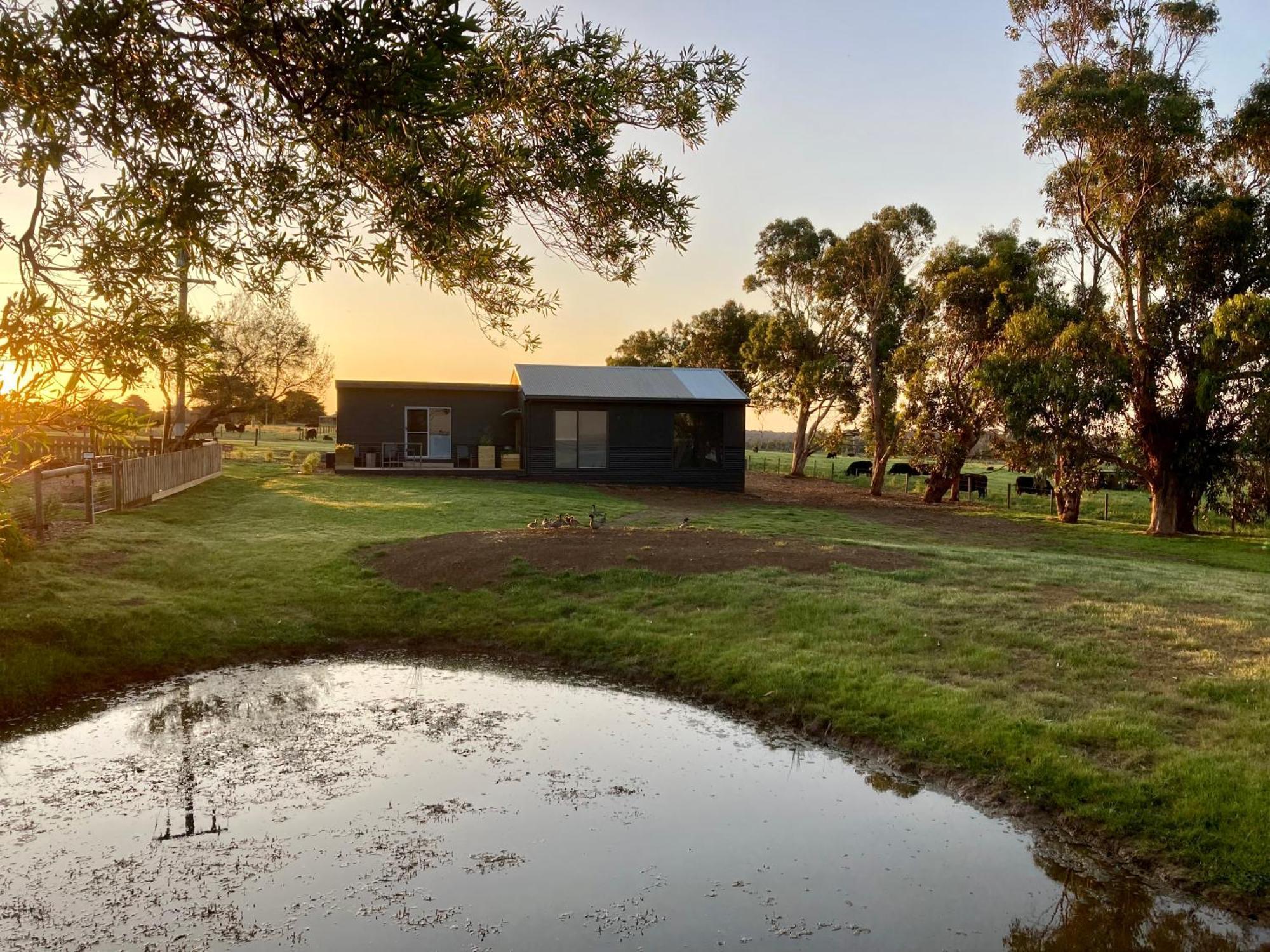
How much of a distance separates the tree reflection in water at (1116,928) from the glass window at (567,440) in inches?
965

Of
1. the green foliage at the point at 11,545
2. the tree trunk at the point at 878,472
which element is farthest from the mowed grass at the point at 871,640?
the tree trunk at the point at 878,472

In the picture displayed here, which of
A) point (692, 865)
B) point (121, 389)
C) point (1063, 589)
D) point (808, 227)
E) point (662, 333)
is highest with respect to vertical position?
point (808, 227)

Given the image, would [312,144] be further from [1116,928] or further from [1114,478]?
[1114,478]

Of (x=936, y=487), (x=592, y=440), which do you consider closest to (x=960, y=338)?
(x=936, y=487)

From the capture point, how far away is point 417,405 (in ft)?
97.0

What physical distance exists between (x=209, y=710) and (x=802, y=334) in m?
35.8

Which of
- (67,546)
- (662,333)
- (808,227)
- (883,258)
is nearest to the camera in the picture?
(67,546)

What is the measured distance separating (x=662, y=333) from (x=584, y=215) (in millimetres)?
47872

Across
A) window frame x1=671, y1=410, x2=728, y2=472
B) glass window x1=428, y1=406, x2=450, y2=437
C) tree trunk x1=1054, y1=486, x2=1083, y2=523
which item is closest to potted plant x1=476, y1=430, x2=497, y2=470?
glass window x1=428, y1=406, x2=450, y2=437

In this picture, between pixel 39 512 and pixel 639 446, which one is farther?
pixel 639 446

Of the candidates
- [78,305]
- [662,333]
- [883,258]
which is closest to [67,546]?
[78,305]

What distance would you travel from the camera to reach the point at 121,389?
16.7 feet

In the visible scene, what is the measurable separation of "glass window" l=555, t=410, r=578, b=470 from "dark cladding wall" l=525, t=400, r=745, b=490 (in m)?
0.20

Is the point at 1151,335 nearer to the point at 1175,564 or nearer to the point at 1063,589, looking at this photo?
the point at 1175,564
